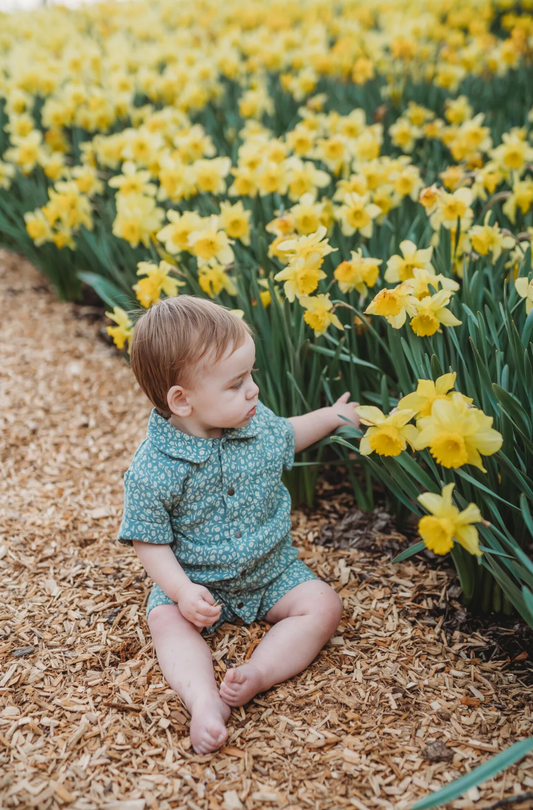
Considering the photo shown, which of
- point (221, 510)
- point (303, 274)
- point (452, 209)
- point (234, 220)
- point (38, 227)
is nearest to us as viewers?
point (221, 510)

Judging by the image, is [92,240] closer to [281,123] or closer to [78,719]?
[281,123]

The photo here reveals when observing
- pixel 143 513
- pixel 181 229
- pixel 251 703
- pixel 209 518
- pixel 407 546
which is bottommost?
pixel 407 546

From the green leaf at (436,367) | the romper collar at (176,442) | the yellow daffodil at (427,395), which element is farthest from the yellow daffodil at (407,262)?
the romper collar at (176,442)

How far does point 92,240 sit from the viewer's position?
3.17m

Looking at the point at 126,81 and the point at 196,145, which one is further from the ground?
the point at 126,81

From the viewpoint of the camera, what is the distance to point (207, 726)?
4.98 ft

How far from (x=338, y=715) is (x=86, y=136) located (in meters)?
3.92

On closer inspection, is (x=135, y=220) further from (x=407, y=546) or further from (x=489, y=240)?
(x=407, y=546)

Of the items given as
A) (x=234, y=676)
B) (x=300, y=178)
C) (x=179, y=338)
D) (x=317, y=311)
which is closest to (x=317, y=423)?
(x=317, y=311)

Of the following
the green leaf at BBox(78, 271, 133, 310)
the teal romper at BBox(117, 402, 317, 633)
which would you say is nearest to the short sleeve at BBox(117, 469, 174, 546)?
the teal romper at BBox(117, 402, 317, 633)

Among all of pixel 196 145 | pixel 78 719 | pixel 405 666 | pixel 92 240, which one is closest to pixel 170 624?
pixel 78 719

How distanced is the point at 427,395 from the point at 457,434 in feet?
0.49

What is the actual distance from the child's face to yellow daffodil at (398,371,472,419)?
416mm

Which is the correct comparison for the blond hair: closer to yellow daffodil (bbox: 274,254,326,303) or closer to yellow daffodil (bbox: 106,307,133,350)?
yellow daffodil (bbox: 274,254,326,303)
